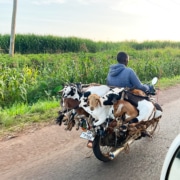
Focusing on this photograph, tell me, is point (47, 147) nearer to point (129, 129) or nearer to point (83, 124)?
point (83, 124)

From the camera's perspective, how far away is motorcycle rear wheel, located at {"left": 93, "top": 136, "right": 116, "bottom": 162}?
435 cm

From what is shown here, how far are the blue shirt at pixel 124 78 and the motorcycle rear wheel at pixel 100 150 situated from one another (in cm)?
102

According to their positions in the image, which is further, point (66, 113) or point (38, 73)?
point (38, 73)

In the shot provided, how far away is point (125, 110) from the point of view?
160 inches

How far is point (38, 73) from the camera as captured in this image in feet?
36.1

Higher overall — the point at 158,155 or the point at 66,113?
the point at 66,113

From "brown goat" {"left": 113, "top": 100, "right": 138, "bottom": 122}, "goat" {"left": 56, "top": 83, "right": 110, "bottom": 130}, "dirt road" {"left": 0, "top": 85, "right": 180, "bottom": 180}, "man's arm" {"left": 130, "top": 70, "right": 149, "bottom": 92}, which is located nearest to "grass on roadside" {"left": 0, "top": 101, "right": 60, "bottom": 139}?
"dirt road" {"left": 0, "top": 85, "right": 180, "bottom": 180}

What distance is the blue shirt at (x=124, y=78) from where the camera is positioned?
16.0ft

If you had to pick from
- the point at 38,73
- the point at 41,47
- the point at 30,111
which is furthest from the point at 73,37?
the point at 30,111

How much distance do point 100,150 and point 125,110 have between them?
78 cm

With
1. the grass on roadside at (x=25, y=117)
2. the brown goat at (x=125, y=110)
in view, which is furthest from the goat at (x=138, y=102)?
the grass on roadside at (x=25, y=117)

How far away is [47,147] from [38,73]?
6150mm

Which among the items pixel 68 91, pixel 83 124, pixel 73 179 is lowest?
pixel 73 179

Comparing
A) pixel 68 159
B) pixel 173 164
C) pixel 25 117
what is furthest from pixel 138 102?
pixel 25 117
